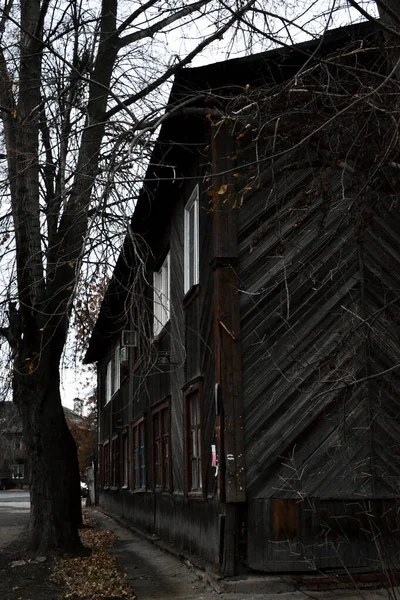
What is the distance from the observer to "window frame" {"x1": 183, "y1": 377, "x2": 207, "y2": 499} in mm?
11547

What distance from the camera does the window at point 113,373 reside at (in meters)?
25.8

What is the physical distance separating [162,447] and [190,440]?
3089 millimetres

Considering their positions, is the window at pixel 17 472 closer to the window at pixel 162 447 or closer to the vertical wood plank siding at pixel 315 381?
the window at pixel 162 447

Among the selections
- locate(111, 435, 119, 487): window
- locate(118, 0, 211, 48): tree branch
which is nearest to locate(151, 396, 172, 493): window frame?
locate(118, 0, 211, 48): tree branch

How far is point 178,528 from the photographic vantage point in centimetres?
1372

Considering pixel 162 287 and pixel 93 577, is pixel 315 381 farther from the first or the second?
pixel 162 287

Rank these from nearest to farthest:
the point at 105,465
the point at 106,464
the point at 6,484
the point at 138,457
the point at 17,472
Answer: the point at 138,457 < the point at 106,464 < the point at 105,465 < the point at 6,484 < the point at 17,472

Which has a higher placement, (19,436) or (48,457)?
(19,436)

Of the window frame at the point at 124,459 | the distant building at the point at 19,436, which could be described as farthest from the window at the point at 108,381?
the window frame at the point at 124,459

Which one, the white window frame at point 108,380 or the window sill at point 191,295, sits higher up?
the white window frame at point 108,380

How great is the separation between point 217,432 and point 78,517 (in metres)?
5.72

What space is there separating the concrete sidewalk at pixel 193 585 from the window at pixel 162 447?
150 cm

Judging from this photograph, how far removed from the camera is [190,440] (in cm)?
1270

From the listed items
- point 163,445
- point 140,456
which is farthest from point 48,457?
point 140,456
